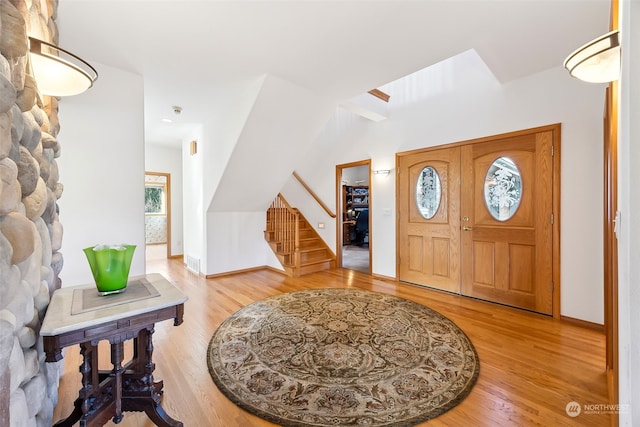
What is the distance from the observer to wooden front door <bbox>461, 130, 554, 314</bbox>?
2.87 metres

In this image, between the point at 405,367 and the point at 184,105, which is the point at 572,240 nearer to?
the point at 405,367

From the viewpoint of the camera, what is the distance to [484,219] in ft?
10.8

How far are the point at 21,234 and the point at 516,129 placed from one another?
4.05m

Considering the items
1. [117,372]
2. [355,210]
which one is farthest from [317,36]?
[355,210]

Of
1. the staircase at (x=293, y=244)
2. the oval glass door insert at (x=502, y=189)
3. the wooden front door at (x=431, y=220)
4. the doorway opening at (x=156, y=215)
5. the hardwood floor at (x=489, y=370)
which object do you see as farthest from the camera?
the doorway opening at (x=156, y=215)

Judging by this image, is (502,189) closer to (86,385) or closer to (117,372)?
(117,372)

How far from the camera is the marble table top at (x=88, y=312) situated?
104 cm

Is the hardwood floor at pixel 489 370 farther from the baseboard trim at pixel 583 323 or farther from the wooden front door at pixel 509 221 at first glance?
the wooden front door at pixel 509 221

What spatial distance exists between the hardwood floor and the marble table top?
2.48ft

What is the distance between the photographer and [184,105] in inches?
150

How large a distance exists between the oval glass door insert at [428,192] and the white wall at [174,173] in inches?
215

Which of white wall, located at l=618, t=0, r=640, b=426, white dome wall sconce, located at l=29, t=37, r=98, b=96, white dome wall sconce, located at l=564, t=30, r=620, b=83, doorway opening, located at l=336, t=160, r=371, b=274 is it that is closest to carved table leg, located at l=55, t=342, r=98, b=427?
white dome wall sconce, located at l=29, t=37, r=98, b=96

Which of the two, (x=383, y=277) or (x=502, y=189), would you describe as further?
(x=383, y=277)

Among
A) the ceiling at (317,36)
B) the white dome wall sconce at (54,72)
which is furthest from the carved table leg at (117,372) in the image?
the ceiling at (317,36)
